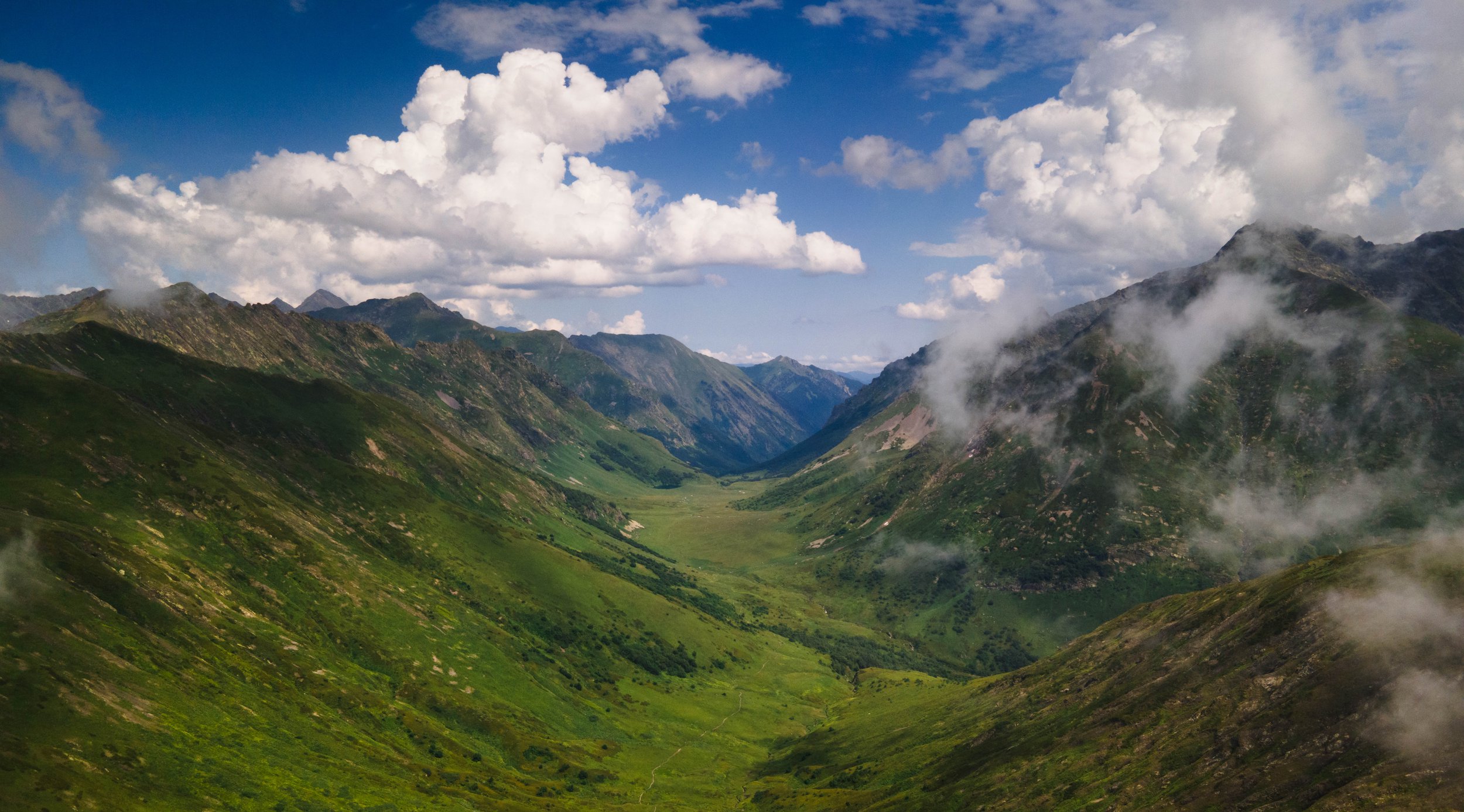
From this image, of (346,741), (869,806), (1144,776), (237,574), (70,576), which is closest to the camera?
(1144,776)

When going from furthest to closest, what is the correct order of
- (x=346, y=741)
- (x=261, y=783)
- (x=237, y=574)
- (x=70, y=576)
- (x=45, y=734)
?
(x=237, y=574) < (x=346, y=741) < (x=70, y=576) < (x=261, y=783) < (x=45, y=734)

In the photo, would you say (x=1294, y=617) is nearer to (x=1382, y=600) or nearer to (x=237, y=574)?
(x=1382, y=600)

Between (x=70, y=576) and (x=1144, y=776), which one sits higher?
(x=70, y=576)

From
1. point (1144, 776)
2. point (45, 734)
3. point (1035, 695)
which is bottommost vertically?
point (1035, 695)

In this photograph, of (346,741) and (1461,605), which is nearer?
(1461,605)

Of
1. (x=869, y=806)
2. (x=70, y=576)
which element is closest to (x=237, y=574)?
(x=70, y=576)

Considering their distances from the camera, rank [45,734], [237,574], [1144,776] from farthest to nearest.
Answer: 1. [237,574]
2. [1144,776]
3. [45,734]

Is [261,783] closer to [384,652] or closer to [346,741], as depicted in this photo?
[346,741]

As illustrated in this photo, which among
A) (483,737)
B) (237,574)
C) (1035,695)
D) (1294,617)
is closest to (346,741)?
(483,737)

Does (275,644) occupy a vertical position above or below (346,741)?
above
